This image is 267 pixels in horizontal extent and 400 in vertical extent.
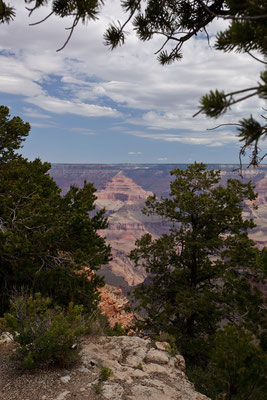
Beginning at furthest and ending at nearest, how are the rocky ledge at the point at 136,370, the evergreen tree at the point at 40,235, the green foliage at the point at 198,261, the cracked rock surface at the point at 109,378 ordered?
1. the green foliage at the point at 198,261
2. the evergreen tree at the point at 40,235
3. the rocky ledge at the point at 136,370
4. the cracked rock surface at the point at 109,378

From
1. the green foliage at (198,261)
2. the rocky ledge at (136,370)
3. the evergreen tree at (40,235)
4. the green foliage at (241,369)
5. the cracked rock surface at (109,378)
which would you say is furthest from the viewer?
the green foliage at (198,261)

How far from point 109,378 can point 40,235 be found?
6.02 m

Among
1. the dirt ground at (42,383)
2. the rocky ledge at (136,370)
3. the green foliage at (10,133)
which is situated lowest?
the rocky ledge at (136,370)

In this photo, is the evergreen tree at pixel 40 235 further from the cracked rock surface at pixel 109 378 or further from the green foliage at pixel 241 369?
the green foliage at pixel 241 369

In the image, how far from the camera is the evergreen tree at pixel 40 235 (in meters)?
10.2

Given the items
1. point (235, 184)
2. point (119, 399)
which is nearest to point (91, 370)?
point (119, 399)

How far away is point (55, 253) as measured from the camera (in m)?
12.0

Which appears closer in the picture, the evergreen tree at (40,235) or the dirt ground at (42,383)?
the dirt ground at (42,383)

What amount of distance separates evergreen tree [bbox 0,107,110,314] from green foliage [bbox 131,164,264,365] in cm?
277

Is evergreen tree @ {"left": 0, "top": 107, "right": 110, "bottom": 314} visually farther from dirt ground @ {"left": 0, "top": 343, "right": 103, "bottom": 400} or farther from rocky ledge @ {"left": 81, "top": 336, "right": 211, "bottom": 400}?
dirt ground @ {"left": 0, "top": 343, "right": 103, "bottom": 400}

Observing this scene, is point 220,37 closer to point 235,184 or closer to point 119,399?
point 119,399

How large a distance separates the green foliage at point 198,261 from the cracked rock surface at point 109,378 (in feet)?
18.1

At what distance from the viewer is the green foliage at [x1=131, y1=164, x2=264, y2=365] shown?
1204cm

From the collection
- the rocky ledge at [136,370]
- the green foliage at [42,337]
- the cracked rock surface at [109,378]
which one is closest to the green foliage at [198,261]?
the rocky ledge at [136,370]
